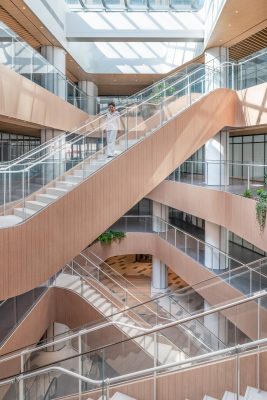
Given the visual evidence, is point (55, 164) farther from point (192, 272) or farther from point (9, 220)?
point (192, 272)

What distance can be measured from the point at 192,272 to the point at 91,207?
30.8ft

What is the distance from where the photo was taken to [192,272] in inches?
730

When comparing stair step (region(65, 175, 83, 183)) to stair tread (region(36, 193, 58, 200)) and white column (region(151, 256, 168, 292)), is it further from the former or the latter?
white column (region(151, 256, 168, 292))

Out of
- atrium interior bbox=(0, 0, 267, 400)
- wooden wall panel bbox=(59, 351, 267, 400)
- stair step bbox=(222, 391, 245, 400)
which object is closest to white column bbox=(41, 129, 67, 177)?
atrium interior bbox=(0, 0, 267, 400)

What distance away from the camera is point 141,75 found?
2683 cm

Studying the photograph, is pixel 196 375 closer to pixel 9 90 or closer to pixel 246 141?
pixel 9 90

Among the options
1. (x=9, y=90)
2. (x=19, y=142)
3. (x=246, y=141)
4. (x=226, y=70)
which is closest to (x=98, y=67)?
(x=19, y=142)

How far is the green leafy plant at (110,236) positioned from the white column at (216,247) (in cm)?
710

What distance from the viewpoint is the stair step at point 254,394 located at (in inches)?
190

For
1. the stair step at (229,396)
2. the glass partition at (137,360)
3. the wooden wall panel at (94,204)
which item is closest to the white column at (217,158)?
the wooden wall panel at (94,204)

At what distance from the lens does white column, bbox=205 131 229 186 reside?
685 inches

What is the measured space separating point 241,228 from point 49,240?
273 inches

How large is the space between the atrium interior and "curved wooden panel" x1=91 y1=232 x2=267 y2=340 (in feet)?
0.19

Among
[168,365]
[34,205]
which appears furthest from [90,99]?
[168,365]
